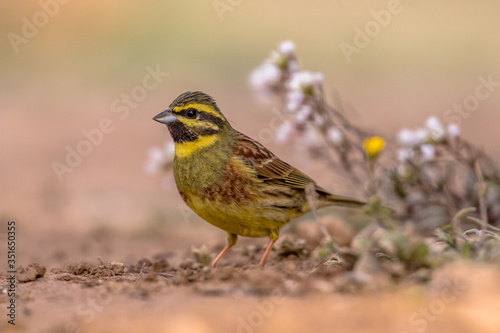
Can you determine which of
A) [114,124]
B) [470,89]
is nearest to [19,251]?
[114,124]

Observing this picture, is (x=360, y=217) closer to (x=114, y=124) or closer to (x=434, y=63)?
(x=114, y=124)

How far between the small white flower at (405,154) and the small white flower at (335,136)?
58 centimetres

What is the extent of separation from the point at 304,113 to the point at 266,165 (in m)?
0.87

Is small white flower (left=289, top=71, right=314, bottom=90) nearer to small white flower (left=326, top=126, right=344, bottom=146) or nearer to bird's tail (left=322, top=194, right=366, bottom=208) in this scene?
small white flower (left=326, top=126, right=344, bottom=146)

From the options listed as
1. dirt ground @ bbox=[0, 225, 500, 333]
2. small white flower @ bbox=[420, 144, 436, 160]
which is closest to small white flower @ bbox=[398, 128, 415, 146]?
small white flower @ bbox=[420, 144, 436, 160]

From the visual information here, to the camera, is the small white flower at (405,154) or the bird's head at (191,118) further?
the small white flower at (405,154)

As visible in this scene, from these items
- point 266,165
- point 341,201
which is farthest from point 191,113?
point 341,201

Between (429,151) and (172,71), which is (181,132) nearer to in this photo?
(429,151)

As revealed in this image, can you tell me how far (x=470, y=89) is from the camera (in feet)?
54.0

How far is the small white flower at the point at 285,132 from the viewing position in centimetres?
728

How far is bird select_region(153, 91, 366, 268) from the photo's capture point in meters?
5.98

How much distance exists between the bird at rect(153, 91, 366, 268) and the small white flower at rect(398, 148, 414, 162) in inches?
39.5

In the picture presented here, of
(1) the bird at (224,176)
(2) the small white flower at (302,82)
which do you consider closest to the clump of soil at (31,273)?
(1) the bird at (224,176)

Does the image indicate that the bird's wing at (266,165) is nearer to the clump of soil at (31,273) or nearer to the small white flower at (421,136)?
the small white flower at (421,136)
